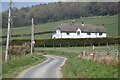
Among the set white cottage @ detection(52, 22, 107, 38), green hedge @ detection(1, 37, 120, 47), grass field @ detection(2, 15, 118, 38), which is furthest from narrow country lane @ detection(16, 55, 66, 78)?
grass field @ detection(2, 15, 118, 38)

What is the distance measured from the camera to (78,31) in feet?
364

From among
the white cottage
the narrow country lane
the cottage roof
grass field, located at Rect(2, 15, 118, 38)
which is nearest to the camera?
the narrow country lane

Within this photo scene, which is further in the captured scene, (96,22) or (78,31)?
(96,22)

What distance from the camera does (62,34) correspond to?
111 metres

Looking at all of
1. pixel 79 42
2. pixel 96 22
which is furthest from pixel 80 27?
pixel 79 42

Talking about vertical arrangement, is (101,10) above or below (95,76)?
above

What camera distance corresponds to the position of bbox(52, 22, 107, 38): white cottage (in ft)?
363

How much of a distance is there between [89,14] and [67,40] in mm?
59351

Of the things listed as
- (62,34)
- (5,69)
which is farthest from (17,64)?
(62,34)

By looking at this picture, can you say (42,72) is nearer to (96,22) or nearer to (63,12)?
(96,22)

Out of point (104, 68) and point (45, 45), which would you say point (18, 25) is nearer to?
point (45, 45)

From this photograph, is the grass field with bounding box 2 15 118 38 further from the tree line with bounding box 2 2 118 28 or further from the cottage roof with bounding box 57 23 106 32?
the tree line with bounding box 2 2 118 28

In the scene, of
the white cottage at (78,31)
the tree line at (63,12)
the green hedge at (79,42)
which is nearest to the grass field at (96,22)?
the white cottage at (78,31)

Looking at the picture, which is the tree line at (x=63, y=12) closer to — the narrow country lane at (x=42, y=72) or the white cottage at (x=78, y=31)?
the white cottage at (x=78, y=31)
